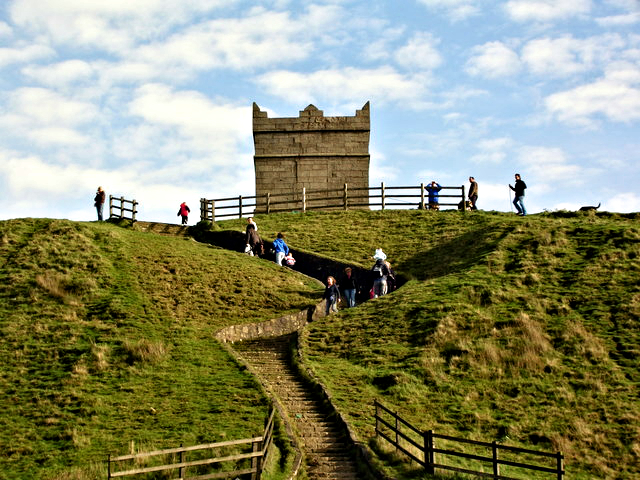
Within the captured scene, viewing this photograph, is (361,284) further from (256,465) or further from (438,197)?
(256,465)

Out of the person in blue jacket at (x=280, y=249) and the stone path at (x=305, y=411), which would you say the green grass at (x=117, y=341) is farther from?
the person in blue jacket at (x=280, y=249)

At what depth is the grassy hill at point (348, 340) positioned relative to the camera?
22438 millimetres

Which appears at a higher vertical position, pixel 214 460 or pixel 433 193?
pixel 433 193

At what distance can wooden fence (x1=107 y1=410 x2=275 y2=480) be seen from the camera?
1772 cm

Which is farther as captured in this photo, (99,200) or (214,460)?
(99,200)

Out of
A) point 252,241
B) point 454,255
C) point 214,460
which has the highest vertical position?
point 252,241

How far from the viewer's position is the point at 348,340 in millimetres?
29234

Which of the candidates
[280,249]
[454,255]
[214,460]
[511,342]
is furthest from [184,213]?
[214,460]

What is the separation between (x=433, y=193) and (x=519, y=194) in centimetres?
632

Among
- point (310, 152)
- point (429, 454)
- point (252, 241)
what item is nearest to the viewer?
point (429, 454)

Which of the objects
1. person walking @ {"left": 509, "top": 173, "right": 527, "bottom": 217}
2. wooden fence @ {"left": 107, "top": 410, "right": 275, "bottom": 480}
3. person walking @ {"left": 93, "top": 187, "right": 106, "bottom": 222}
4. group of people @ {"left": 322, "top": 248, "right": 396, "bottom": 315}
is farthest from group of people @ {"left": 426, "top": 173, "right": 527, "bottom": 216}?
wooden fence @ {"left": 107, "top": 410, "right": 275, "bottom": 480}

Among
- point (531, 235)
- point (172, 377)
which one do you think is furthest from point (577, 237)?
point (172, 377)

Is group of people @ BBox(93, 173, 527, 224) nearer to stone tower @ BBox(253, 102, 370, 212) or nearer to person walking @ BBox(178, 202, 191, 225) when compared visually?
person walking @ BBox(178, 202, 191, 225)

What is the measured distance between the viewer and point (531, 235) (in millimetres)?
36562
